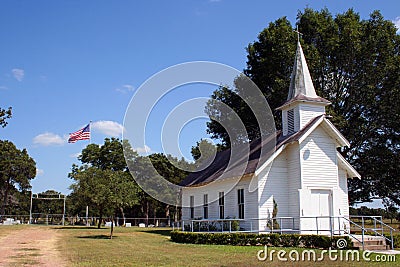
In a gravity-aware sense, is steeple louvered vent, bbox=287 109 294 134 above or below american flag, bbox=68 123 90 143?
below

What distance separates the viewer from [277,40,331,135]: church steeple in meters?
27.1

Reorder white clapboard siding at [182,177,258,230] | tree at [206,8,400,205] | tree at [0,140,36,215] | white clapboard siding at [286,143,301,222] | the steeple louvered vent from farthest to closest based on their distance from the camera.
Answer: tree at [0,140,36,215] < tree at [206,8,400,205] < the steeple louvered vent < white clapboard siding at [182,177,258,230] < white clapboard siding at [286,143,301,222]

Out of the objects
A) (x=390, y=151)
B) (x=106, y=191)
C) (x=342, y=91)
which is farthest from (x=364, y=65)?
(x=106, y=191)

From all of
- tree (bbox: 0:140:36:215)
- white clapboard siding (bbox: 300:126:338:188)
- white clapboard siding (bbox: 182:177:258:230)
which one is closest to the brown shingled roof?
white clapboard siding (bbox: 182:177:258:230)

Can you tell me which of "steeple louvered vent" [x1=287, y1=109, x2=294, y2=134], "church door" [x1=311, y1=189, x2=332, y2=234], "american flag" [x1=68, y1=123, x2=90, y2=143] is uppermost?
"american flag" [x1=68, y1=123, x2=90, y2=143]

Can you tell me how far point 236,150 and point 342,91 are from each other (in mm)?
11448

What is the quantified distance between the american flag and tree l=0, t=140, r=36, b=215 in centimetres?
2451

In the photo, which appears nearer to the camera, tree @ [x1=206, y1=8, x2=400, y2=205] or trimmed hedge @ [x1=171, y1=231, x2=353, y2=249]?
trimmed hedge @ [x1=171, y1=231, x2=353, y2=249]

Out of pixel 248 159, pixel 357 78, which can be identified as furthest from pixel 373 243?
pixel 357 78

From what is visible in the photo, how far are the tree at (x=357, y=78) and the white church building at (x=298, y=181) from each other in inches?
346

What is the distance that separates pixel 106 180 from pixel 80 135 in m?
20.6

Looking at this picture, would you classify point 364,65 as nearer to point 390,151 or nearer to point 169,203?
point 390,151

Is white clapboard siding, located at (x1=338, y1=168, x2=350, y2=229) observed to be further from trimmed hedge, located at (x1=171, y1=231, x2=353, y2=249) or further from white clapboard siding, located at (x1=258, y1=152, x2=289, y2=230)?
trimmed hedge, located at (x1=171, y1=231, x2=353, y2=249)

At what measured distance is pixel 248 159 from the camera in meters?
27.8
